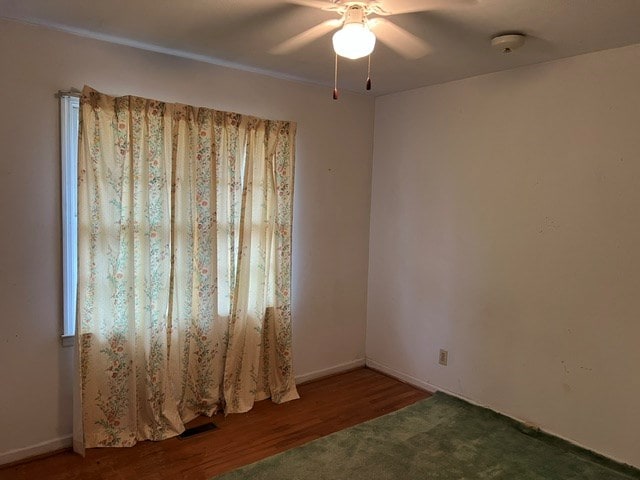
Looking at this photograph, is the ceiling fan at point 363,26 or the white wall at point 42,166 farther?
the white wall at point 42,166

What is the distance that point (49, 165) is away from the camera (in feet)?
8.25

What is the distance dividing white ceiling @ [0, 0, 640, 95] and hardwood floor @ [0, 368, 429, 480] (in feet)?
7.86

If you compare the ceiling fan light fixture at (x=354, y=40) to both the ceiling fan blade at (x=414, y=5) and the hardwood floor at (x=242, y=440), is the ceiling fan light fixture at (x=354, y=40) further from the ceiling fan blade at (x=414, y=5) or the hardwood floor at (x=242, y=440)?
the hardwood floor at (x=242, y=440)

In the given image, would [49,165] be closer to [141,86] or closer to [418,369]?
[141,86]

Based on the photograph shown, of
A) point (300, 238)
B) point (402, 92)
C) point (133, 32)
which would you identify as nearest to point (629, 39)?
point (402, 92)

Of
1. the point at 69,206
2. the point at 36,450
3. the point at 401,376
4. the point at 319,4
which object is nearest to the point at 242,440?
the point at 36,450

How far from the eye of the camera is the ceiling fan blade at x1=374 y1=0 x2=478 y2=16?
1977mm

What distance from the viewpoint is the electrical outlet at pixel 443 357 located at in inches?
136

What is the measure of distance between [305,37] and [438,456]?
8.24 ft

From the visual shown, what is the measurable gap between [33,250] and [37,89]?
0.88 m

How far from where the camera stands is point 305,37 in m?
2.50

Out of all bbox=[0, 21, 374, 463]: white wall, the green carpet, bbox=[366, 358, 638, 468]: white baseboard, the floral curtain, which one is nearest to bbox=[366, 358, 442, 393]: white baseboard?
bbox=[366, 358, 638, 468]: white baseboard

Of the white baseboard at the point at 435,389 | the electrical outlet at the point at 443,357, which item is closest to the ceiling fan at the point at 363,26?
the electrical outlet at the point at 443,357

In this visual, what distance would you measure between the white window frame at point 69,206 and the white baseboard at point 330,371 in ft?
5.88
